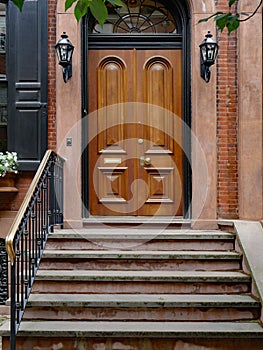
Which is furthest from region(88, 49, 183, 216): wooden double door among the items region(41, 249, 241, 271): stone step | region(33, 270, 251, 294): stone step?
region(33, 270, 251, 294): stone step

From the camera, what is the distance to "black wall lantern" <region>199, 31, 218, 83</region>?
6.52 meters

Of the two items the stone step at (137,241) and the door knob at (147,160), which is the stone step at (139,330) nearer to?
the stone step at (137,241)

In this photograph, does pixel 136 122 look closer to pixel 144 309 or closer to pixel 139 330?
pixel 144 309

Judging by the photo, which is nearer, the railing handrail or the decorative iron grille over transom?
the railing handrail

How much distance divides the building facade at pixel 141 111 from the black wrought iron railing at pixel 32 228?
14.5 inches

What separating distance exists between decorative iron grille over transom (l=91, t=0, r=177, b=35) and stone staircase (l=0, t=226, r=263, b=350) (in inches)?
117

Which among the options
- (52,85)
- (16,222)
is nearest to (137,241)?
(16,222)

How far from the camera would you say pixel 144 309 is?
5.02m

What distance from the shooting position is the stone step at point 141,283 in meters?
5.29

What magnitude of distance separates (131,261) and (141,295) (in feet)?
1.60

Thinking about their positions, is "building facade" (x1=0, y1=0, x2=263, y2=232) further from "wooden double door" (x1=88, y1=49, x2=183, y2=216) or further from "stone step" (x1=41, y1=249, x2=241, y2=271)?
"stone step" (x1=41, y1=249, x2=241, y2=271)

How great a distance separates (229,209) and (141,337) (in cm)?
265

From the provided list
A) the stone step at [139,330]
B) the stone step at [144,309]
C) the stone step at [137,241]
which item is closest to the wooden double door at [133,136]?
the stone step at [137,241]

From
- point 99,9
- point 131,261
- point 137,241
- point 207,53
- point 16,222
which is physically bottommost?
point 131,261
